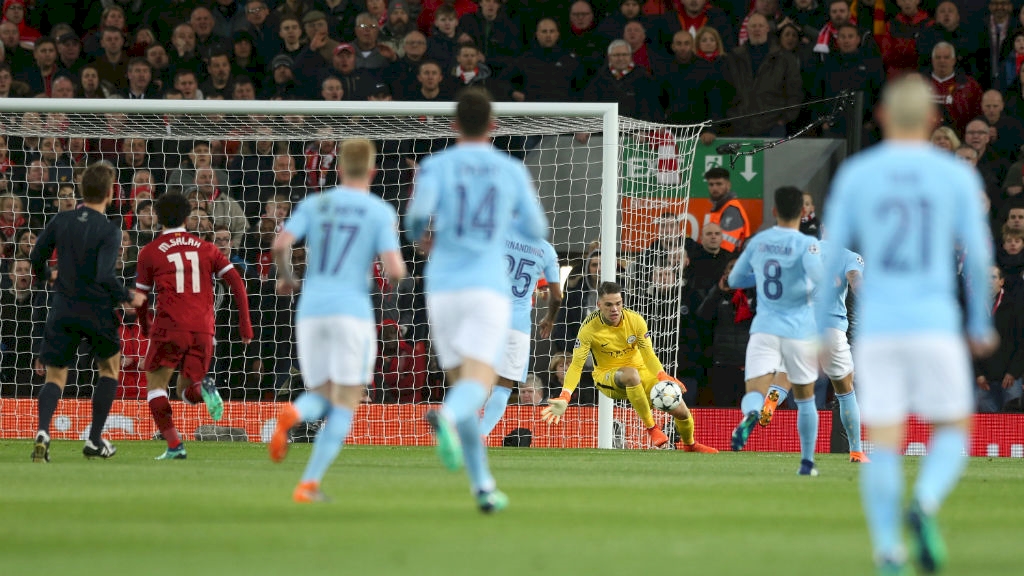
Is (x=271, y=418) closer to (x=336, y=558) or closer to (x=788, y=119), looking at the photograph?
(x=788, y=119)

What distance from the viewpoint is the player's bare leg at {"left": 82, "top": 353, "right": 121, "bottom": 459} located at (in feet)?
39.4

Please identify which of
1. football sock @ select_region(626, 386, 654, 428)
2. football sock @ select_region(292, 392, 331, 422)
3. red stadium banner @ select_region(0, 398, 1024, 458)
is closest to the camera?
football sock @ select_region(292, 392, 331, 422)

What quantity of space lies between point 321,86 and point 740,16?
5335 mm

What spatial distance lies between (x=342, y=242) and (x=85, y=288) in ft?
14.7

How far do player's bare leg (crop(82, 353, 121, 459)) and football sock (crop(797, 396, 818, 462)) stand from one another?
5381mm

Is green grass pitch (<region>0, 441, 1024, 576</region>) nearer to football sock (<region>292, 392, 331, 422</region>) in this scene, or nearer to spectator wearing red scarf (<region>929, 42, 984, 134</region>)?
football sock (<region>292, 392, 331, 422</region>)

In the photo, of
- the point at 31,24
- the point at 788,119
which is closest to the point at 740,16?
the point at 788,119

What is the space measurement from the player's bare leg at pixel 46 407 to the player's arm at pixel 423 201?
17.4ft

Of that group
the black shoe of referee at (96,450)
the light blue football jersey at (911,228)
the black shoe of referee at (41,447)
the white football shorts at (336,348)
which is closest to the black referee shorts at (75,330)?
the black shoe of referee at (41,447)

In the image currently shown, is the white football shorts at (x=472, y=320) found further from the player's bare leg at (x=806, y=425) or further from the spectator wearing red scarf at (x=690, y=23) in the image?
the spectator wearing red scarf at (x=690, y=23)

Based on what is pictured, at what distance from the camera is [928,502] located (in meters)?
5.40

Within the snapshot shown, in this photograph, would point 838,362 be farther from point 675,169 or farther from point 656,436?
point 675,169

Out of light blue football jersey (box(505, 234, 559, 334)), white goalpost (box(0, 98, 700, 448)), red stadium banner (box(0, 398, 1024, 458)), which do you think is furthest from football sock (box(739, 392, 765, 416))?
red stadium banner (box(0, 398, 1024, 458))

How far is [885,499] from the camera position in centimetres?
535
